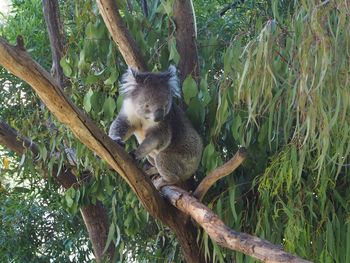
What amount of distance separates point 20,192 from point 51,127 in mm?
1356

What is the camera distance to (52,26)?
3820 mm

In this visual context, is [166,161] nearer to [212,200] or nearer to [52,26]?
[212,200]

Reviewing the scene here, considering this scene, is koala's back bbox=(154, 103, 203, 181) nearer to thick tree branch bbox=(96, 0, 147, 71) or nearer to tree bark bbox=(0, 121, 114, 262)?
thick tree branch bbox=(96, 0, 147, 71)

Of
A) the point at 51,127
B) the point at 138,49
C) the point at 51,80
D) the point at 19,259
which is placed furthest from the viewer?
the point at 19,259

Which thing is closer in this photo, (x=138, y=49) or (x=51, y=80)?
(x=51, y=80)

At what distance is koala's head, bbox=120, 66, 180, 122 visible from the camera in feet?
11.0

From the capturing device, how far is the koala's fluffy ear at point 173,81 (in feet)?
11.0

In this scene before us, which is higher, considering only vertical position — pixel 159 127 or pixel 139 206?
pixel 159 127

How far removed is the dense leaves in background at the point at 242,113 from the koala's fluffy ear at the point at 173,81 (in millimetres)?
148

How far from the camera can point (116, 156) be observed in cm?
278

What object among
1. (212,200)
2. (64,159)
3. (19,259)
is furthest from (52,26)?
(19,259)

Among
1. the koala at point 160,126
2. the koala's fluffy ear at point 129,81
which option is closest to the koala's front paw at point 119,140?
the koala at point 160,126

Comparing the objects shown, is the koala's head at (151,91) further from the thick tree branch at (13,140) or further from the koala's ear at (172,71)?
the thick tree branch at (13,140)

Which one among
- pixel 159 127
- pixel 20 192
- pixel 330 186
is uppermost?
pixel 159 127
